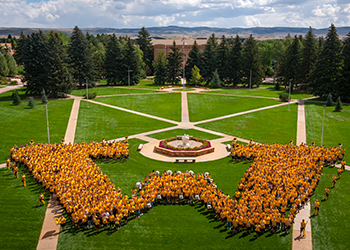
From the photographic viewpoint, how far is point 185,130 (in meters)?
34.7

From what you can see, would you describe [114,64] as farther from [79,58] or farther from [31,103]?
[31,103]

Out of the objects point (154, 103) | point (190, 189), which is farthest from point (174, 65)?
point (190, 189)

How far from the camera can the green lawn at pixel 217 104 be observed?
42.0m

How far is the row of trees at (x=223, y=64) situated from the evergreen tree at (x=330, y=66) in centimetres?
1701

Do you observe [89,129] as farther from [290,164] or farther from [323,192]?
[323,192]

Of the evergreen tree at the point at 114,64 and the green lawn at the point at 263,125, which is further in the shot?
the evergreen tree at the point at 114,64

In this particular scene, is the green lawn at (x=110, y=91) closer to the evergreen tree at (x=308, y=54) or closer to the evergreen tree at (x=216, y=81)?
the evergreen tree at (x=216, y=81)

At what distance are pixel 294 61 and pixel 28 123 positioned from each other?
156ft

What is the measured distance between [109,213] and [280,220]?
28.4 ft

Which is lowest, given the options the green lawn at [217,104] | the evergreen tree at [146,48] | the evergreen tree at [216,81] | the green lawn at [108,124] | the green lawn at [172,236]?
the green lawn at [172,236]

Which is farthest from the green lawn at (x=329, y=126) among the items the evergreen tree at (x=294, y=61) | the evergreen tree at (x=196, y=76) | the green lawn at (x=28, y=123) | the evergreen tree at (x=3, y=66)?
the evergreen tree at (x=3, y=66)

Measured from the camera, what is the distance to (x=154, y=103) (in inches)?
1923

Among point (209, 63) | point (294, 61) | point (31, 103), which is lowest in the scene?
point (31, 103)

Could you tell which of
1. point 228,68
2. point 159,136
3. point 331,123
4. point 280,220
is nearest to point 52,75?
point 159,136
